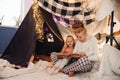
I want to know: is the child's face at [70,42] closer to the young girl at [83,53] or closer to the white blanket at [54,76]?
the young girl at [83,53]

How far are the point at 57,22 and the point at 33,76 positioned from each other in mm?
939

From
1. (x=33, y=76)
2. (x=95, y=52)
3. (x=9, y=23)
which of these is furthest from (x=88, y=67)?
(x=9, y=23)

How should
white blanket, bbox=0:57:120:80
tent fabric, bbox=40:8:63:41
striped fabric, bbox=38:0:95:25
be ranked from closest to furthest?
white blanket, bbox=0:57:120:80
striped fabric, bbox=38:0:95:25
tent fabric, bbox=40:8:63:41

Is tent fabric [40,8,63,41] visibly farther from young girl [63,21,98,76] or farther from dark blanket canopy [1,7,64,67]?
young girl [63,21,98,76]

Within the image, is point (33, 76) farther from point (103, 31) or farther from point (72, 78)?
point (103, 31)

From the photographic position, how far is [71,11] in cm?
246

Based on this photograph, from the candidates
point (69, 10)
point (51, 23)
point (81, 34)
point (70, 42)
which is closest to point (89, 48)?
point (81, 34)

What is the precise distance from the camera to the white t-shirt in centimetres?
195

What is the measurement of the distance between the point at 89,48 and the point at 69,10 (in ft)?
2.13

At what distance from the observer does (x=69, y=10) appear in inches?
96.7

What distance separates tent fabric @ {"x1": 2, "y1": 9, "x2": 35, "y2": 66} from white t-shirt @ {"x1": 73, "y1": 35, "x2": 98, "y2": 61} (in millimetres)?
521

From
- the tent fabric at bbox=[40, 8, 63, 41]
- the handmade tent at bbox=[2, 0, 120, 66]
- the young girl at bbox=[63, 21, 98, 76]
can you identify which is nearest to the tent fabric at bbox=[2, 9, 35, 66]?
the handmade tent at bbox=[2, 0, 120, 66]

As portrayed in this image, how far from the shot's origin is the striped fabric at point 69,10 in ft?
7.88

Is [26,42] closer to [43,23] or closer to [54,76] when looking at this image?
[43,23]
